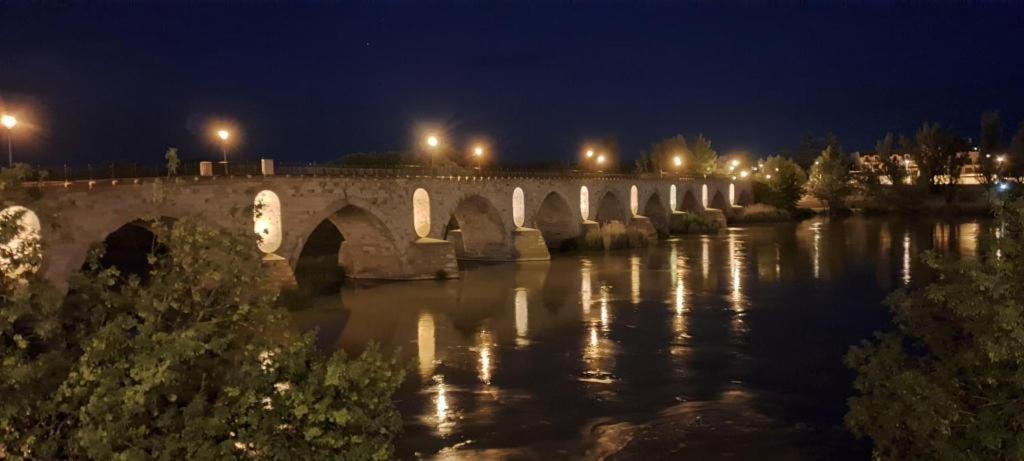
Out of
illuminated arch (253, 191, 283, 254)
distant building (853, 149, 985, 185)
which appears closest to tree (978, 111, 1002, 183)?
distant building (853, 149, 985, 185)

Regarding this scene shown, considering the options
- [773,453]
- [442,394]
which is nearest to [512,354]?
[442,394]

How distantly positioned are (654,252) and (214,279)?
38.0m

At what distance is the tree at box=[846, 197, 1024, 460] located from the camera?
7.59m

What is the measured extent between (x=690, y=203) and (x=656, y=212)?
9459mm

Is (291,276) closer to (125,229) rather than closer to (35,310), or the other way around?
(35,310)

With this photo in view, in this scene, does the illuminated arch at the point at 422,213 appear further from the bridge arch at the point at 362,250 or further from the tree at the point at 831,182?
the tree at the point at 831,182

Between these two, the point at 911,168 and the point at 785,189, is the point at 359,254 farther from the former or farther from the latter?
the point at 911,168

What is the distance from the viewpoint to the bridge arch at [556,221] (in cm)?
4669

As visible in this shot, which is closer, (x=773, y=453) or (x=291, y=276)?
(x=773, y=453)

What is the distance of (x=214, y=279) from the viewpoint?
6.93 meters

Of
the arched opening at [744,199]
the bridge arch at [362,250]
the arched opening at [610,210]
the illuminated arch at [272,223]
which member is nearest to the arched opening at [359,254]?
the bridge arch at [362,250]

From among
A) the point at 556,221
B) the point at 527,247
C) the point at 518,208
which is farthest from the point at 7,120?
the point at 556,221

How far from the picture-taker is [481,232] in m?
40.7

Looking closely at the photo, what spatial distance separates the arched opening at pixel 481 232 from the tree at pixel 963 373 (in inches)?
1199
